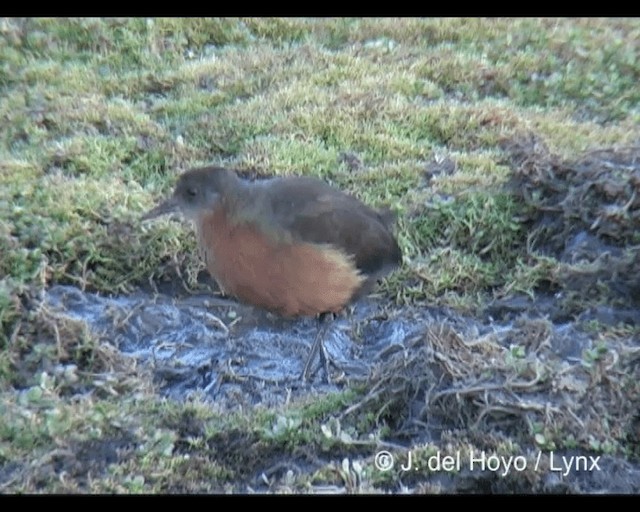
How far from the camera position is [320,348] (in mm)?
5488

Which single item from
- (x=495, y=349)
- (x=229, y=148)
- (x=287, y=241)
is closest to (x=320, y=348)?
(x=287, y=241)

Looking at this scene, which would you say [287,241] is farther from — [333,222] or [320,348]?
[320,348]

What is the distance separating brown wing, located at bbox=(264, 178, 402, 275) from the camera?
525 cm

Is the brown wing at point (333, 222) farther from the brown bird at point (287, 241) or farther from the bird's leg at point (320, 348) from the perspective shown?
the bird's leg at point (320, 348)

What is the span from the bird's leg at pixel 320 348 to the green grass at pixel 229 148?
41 cm

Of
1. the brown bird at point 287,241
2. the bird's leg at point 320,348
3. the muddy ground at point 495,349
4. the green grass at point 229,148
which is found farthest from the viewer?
the bird's leg at point 320,348

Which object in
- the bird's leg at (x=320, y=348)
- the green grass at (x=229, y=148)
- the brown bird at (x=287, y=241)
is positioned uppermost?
the brown bird at (x=287, y=241)

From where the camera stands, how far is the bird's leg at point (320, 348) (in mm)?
5387

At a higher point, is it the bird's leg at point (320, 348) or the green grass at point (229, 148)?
the green grass at point (229, 148)

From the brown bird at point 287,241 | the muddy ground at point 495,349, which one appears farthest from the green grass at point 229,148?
the brown bird at point 287,241

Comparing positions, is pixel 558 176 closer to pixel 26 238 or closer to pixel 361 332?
pixel 361 332

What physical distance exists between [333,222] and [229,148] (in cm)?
184

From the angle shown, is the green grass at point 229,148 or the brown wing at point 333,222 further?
the brown wing at point 333,222

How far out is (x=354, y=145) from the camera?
7.02m
